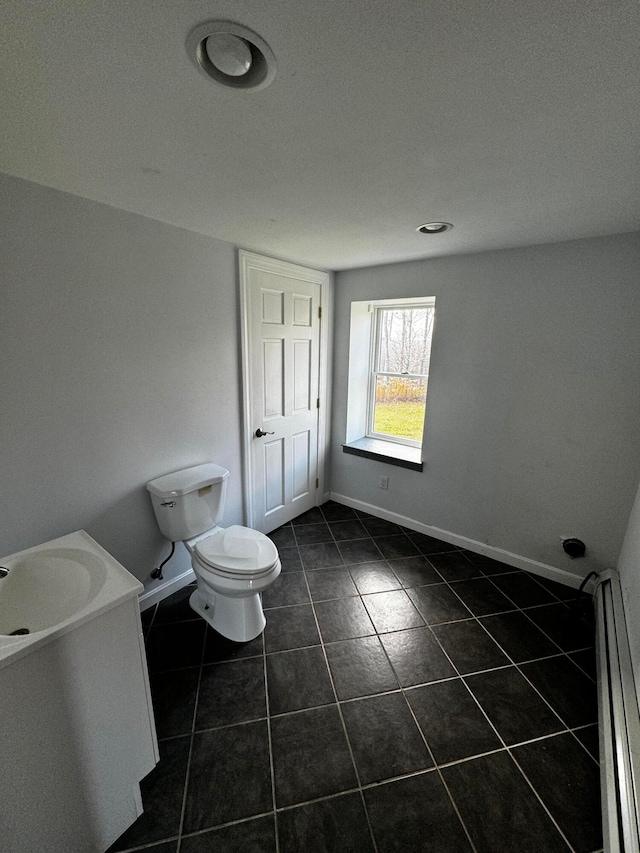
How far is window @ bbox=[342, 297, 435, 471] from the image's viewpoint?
2.84 metres

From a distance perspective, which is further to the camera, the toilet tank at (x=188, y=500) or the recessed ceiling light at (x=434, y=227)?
the toilet tank at (x=188, y=500)

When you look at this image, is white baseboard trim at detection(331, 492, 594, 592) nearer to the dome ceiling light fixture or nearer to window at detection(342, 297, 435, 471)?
window at detection(342, 297, 435, 471)

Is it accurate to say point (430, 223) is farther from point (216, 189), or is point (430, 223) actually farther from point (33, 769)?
point (33, 769)

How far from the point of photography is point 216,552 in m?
1.77

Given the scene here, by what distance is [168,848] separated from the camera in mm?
1065

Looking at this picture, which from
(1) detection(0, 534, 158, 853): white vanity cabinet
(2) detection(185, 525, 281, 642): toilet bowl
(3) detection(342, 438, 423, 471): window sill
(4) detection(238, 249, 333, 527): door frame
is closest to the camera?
(1) detection(0, 534, 158, 853): white vanity cabinet

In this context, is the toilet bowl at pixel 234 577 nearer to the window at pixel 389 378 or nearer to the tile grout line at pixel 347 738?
the tile grout line at pixel 347 738

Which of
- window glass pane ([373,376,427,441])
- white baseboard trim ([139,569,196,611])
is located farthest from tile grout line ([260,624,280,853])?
window glass pane ([373,376,427,441])

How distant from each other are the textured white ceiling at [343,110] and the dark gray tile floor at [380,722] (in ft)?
6.75

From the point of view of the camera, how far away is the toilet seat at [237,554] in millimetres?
1677

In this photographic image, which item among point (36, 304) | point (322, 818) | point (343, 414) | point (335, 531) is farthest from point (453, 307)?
point (322, 818)

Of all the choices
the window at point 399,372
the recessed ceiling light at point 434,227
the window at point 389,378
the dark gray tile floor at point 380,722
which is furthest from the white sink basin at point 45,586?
the window at point 399,372

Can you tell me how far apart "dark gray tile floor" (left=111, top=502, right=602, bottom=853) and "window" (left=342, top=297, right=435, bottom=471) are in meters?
1.16

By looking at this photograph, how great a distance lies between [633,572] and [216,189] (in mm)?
2452
